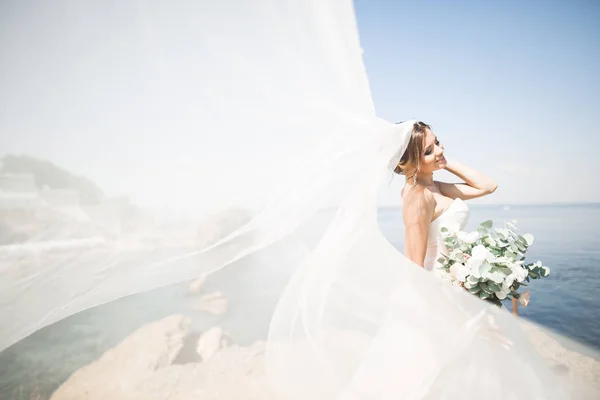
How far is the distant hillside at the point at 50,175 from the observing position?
2271 mm

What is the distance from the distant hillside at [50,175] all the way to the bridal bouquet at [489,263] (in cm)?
254

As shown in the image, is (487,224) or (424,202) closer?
(487,224)

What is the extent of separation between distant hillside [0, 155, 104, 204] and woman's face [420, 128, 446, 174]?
8.31 feet

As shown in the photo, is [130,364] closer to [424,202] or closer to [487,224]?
[424,202]

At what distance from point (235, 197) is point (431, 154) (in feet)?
5.66

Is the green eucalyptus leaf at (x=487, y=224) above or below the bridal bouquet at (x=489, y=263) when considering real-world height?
above

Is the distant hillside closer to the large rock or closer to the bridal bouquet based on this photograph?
the large rock

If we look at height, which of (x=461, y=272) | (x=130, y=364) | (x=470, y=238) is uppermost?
(x=470, y=238)

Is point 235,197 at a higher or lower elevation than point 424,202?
higher

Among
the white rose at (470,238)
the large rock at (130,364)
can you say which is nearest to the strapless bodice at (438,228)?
the white rose at (470,238)

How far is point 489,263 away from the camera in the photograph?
7.82 ft

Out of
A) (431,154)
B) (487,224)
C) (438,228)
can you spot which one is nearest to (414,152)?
(431,154)

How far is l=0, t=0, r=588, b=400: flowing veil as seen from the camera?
2227 millimetres

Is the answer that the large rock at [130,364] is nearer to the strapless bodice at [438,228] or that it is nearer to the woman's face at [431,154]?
the strapless bodice at [438,228]
